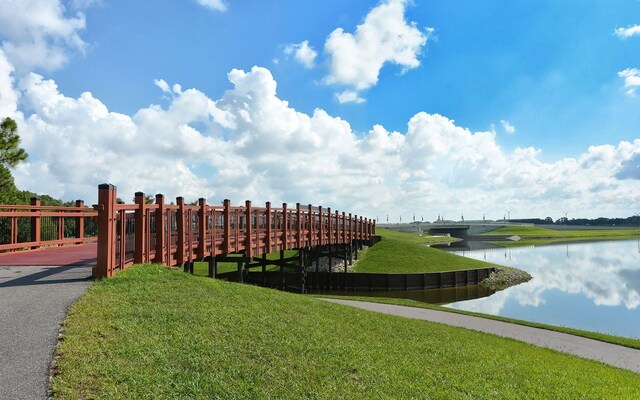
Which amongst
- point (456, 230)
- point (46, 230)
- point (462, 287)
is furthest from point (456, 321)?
point (456, 230)

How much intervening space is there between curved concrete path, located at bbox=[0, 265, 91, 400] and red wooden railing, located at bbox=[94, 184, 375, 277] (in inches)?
41.9

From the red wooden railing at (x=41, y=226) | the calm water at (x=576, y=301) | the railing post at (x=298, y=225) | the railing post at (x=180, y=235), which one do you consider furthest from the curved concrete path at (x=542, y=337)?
the red wooden railing at (x=41, y=226)

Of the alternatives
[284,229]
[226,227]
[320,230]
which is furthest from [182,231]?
[320,230]

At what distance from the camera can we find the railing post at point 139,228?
1149 centimetres

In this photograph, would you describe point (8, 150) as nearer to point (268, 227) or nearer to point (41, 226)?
point (41, 226)

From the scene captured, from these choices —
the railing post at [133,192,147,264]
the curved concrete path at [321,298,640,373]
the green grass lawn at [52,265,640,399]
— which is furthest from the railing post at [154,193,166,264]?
the curved concrete path at [321,298,640,373]

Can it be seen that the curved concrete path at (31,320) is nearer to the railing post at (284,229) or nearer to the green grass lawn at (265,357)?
the green grass lawn at (265,357)

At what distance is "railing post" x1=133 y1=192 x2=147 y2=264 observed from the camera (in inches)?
452

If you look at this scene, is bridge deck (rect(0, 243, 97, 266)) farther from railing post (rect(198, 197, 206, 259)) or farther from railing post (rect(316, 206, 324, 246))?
railing post (rect(316, 206, 324, 246))

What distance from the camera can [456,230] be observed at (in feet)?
488

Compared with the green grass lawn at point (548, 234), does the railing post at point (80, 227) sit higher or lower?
higher

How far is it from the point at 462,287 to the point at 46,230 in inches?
1191

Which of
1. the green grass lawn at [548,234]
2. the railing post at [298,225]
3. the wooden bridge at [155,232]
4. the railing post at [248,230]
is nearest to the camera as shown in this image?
the wooden bridge at [155,232]

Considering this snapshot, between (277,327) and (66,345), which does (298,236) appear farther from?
(66,345)
